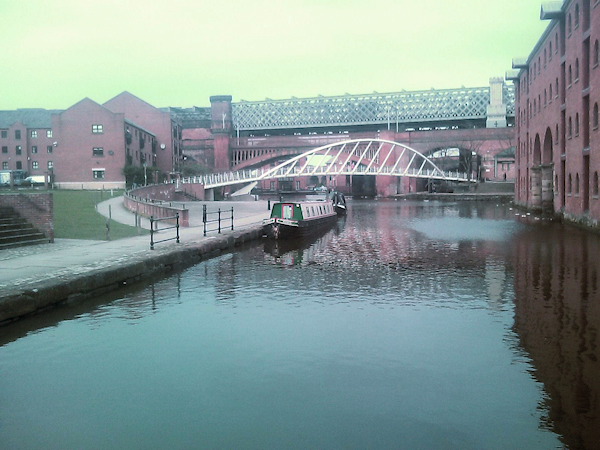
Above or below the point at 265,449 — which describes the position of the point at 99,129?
above

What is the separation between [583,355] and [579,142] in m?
22.1

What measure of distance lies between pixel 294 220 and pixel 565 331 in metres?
15.8

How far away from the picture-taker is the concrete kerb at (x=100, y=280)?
345 inches

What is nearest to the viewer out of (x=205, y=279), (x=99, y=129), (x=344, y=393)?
(x=344, y=393)

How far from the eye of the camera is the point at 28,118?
253ft

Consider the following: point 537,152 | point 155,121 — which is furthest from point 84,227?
point 155,121

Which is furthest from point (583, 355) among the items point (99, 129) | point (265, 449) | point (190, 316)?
point (99, 129)

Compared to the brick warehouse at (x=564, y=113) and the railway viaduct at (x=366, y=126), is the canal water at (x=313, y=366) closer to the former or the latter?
the brick warehouse at (x=564, y=113)

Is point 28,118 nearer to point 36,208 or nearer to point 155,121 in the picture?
point 155,121

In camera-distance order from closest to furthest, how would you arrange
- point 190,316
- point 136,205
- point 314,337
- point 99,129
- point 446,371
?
point 446,371, point 314,337, point 190,316, point 136,205, point 99,129

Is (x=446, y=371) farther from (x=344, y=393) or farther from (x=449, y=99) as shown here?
(x=449, y=99)

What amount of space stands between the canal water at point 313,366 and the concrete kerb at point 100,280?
0.26 m

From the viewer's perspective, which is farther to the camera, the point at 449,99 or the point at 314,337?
the point at 449,99

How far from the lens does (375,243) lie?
20562 millimetres
